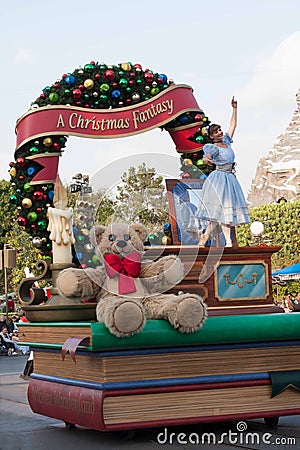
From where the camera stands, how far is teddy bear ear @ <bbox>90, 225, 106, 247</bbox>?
23.5 ft

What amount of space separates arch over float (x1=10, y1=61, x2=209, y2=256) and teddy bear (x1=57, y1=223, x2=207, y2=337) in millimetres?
3329

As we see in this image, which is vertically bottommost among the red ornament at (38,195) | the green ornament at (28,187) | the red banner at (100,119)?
the red ornament at (38,195)

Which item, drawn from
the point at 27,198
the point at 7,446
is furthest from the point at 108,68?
the point at 7,446

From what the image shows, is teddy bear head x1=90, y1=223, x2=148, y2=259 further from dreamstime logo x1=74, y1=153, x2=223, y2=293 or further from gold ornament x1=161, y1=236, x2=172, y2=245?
gold ornament x1=161, y1=236, x2=172, y2=245

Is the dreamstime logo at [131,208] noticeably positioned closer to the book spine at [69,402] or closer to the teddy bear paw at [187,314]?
the teddy bear paw at [187,314]

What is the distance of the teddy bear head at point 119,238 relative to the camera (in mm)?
7004

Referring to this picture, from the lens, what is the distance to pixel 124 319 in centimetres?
623

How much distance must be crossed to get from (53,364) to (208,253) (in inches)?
64.1

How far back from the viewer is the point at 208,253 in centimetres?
734

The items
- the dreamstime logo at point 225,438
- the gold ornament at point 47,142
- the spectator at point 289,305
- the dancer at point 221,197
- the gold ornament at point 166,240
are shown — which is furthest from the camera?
the spectator at point 289,305

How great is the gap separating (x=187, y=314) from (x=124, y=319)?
0.52 meters

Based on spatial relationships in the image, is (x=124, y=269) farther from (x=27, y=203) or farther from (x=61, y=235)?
(x=27, y=203)

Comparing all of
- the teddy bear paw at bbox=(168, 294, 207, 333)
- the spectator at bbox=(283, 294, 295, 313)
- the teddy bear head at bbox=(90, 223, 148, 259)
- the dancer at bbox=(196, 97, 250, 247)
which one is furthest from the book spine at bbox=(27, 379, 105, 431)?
the spectator at bbox=(283, 294, 295, 313)

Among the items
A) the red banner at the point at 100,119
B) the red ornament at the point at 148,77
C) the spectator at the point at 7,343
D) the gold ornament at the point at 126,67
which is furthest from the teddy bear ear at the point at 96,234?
the spectator at the point at 7,343
